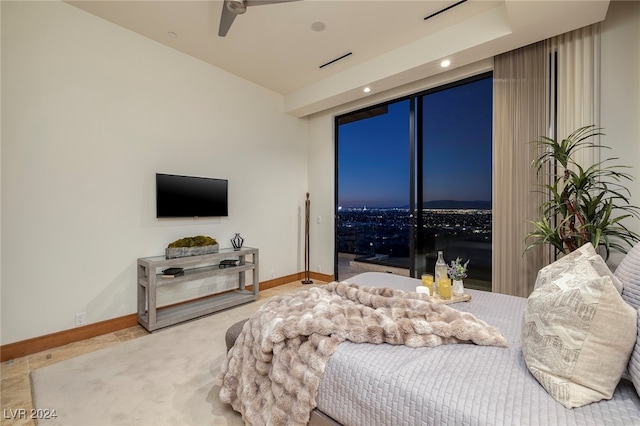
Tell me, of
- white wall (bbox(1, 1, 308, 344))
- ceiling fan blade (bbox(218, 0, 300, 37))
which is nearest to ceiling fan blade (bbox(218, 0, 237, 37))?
ceiling fan blade (bbox(218, 0, 300, 37))

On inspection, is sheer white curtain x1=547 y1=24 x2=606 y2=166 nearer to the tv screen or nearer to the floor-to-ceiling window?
the floor-to-ceiling window

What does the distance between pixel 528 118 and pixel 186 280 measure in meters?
3.93

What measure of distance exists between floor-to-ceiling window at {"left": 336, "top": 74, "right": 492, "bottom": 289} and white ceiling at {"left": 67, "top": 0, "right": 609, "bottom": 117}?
599mm

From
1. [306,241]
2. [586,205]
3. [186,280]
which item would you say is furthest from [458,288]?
[306,241]

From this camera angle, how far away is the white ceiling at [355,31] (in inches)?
100

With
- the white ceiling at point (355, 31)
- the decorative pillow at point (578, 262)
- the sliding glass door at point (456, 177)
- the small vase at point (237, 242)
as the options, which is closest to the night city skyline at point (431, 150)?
the sliding glass door at point (456, 177)

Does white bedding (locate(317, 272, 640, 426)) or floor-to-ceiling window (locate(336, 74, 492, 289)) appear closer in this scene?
white bedding (locate(317, 272, 640, 426))

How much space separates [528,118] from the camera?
113 inches

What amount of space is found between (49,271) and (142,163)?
1296mm

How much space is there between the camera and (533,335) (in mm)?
1101

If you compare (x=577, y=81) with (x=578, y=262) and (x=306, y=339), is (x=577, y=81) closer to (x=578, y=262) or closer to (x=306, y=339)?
(x=578, y=262)

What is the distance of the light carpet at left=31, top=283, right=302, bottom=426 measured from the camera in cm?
167

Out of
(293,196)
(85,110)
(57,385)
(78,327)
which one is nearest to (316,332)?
(57,385)

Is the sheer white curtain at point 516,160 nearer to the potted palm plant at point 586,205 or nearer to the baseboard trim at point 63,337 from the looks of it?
the potted palm plant at point 586,205
